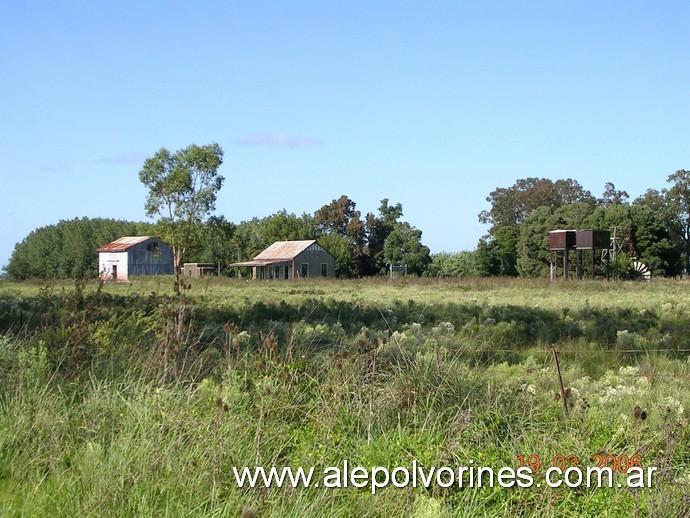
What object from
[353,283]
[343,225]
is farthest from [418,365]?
[343,225]

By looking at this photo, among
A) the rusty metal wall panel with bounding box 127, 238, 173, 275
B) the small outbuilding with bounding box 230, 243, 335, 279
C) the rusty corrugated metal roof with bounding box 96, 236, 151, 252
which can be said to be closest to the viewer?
the small outbuilding with bounding box 230, 243, 335, 279

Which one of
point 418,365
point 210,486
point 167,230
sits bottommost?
point 210,486

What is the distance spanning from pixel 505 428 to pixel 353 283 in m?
40.4

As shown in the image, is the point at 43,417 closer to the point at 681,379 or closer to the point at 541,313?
the point at 681,379

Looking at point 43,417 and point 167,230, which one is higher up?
point 167,230

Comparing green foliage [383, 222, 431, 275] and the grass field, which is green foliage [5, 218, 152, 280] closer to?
green foliage [383, 222, 431, 275]

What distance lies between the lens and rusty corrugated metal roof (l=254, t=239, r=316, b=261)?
258 feet

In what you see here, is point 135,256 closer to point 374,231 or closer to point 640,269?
point 374,231

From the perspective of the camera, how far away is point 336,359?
7371 millimetres

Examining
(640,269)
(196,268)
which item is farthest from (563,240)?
(196,268)

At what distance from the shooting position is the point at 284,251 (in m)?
81.3
